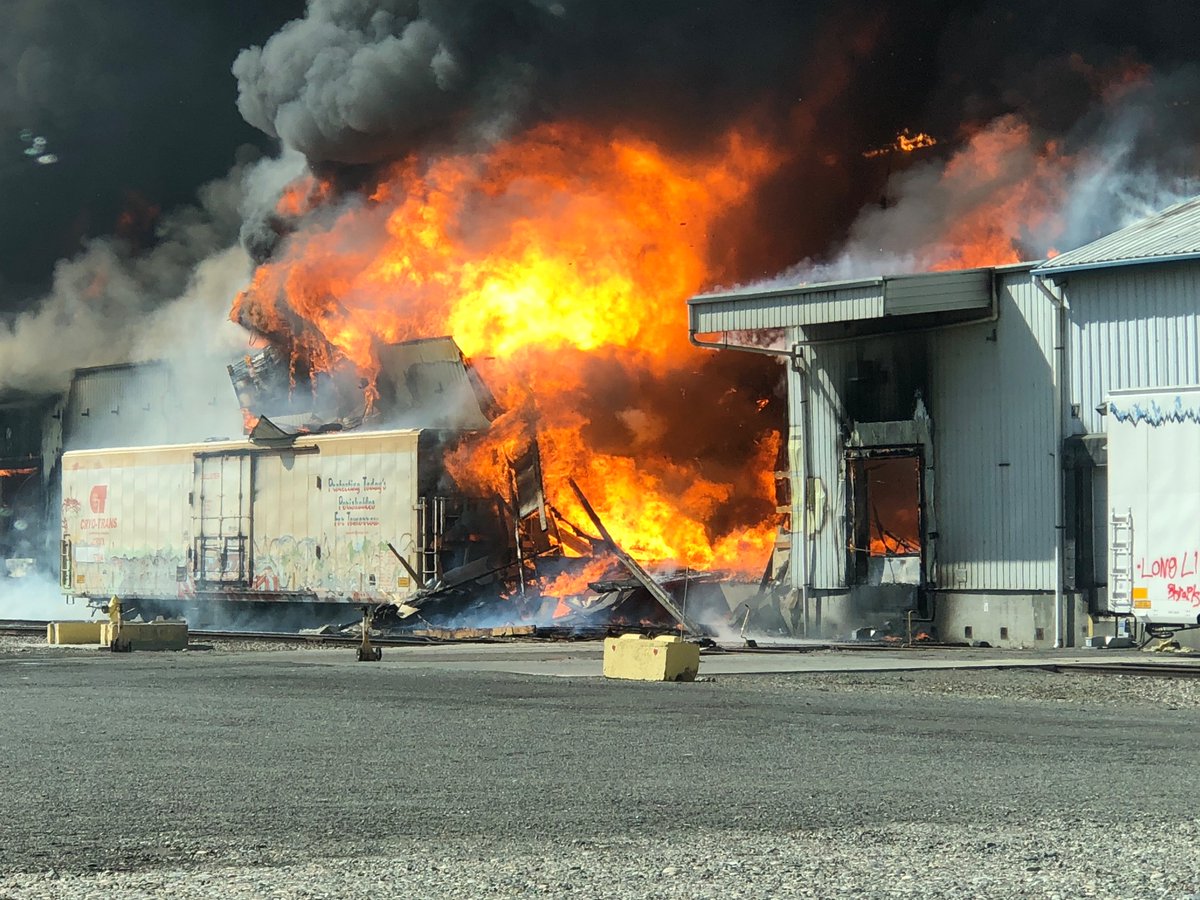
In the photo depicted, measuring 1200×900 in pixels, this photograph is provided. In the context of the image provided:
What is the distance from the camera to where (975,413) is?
89.8 feet

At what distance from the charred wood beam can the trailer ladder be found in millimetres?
8305

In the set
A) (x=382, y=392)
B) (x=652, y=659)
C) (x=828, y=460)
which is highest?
(x=382, y=392)

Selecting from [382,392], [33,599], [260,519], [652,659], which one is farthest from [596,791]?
[33,599]

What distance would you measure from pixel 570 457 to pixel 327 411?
7.31 m

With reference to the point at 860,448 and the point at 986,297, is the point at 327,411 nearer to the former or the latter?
the point at 860,448

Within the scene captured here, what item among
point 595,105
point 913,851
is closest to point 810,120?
point 595,105

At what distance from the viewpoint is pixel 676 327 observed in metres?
33.8

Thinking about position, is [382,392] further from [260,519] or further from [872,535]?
[872,535]

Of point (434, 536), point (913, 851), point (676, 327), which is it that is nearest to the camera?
point (913, 851)

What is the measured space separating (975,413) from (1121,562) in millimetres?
6841

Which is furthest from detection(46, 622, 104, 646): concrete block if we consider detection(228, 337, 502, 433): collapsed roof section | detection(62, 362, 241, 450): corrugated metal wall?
detection(62, 362, 241, 450): corrugated metal wall

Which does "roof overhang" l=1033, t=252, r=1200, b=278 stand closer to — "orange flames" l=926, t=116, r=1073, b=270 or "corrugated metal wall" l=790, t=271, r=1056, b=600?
"corrugated metal wall" l=790, t=271, r=1056, b=600

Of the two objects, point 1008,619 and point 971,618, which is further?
point 971,618

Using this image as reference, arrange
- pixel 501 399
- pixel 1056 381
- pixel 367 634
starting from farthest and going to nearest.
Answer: pixel 501 399 < pixel 1056 381 < pixel 367 634
